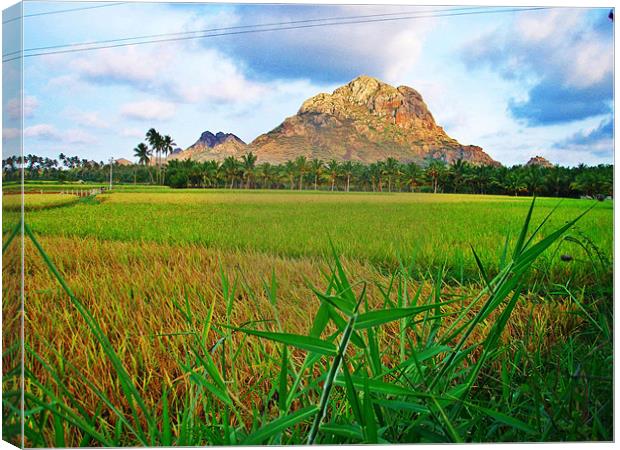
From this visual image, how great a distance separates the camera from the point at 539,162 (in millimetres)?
2689

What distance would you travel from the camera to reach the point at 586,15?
8.77 ft

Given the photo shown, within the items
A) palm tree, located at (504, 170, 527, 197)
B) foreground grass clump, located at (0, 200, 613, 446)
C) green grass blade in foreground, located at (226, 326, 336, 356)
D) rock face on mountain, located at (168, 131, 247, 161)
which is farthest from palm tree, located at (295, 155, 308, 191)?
green grass blade in foreground, located at (226, 326, 336, 356)

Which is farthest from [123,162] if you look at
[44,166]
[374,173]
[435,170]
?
[435,170]

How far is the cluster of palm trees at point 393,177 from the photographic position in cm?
256

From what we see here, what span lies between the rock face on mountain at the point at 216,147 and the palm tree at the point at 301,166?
0.25 metres

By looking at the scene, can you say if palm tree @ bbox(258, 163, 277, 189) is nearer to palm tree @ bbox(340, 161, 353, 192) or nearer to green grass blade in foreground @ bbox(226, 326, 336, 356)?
palm tree @ bbox(340, 161, 353, 192)

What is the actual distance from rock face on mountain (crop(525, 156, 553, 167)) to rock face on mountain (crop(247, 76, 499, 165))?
0.16m

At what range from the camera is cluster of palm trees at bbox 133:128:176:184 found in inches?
97.3

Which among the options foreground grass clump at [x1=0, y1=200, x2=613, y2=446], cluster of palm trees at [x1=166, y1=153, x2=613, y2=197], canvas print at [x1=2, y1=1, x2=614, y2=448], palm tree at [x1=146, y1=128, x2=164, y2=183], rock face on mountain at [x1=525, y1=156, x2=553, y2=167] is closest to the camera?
foreground grass clump at [x1=0, y1=200, x2=613, y2=446]

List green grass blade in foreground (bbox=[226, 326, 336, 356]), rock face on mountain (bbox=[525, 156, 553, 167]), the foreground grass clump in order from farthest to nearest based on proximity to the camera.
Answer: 1. rock face on mountain (bbox=[525, 156, 553, 167])
2. the foreground grass clump
3. green grass blade in foreground (bbox=[226, 326, 336, 356])

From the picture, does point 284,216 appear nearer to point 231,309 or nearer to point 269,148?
point 269,148

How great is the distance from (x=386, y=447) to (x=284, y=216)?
3.59ft

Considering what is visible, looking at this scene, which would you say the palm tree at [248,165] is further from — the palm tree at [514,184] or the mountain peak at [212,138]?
the palm tree at [514,184]

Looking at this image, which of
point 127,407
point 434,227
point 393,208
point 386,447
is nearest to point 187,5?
point 393,208
